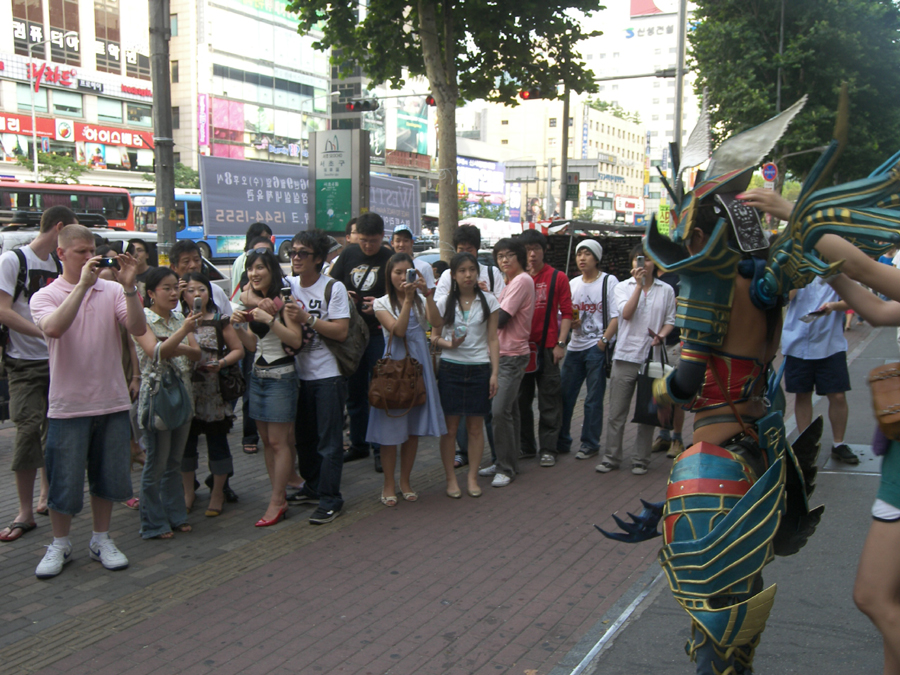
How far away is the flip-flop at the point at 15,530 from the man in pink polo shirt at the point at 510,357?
3.34 metres

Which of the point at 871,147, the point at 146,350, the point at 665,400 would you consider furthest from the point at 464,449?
the point at 871,147

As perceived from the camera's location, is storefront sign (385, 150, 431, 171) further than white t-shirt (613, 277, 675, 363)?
Yes

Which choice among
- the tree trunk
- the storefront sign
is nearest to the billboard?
the tree trunk

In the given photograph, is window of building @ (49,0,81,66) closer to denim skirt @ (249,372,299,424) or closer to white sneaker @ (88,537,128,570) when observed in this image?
denim skirt @ (249,372,299,424)

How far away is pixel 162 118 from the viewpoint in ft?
26.3

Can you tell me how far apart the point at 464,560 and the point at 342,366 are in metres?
1.62

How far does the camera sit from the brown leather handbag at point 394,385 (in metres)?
5.54

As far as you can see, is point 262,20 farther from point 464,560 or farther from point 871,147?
point 464,560

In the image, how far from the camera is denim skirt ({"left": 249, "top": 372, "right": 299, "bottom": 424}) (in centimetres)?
521

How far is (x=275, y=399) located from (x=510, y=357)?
81.2 inches

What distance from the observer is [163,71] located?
310 inches

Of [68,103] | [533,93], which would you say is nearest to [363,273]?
[533,93]

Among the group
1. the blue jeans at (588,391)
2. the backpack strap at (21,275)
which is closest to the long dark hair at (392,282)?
the blue jeans at (588,391)

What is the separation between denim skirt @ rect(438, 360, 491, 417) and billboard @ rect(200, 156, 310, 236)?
467 cm
